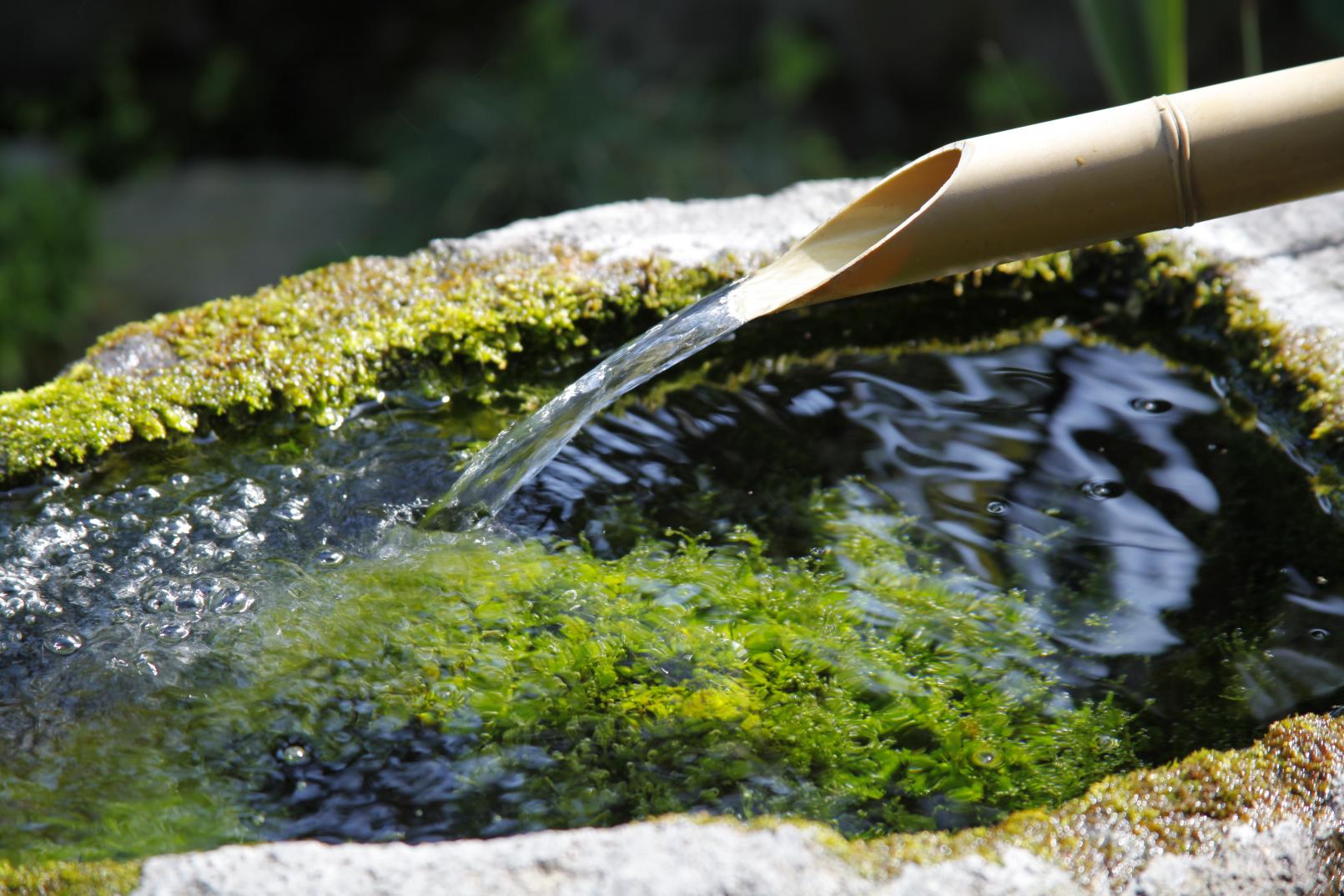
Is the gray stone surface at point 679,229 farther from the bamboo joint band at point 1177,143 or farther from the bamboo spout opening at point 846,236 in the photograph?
the bamboo joint band at point 1177,143

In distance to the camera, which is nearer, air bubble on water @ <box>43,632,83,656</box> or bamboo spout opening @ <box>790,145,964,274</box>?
air bubble on water @ <box>43,632,83,656</box>

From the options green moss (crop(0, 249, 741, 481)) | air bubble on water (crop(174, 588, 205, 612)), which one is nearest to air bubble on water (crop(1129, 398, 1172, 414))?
green moss (crop(0, 249, 741, 481))

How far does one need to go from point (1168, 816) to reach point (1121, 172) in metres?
0.89

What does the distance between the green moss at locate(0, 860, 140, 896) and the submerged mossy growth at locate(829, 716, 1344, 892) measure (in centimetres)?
72

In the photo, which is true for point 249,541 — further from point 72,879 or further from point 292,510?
point 72,879

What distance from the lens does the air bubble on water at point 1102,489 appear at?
1.99 metres

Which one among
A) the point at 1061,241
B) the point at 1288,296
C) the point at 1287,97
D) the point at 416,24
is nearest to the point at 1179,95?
the point at 1287,97

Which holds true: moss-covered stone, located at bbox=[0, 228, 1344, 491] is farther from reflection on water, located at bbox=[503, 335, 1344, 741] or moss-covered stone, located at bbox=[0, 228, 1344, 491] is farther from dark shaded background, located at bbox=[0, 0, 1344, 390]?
dark shaded background, located at bbox=[0, 0, 1344, 390]

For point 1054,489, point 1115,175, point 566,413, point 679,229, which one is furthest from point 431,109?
point 1115,175

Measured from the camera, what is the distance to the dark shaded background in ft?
18.4

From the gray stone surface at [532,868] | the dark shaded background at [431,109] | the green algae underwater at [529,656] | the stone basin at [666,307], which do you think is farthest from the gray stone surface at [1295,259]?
the dark shaded background at [431,109]

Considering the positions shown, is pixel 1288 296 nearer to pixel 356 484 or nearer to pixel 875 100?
pixel 356 484

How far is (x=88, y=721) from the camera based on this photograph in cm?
150

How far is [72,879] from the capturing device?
119 cm
